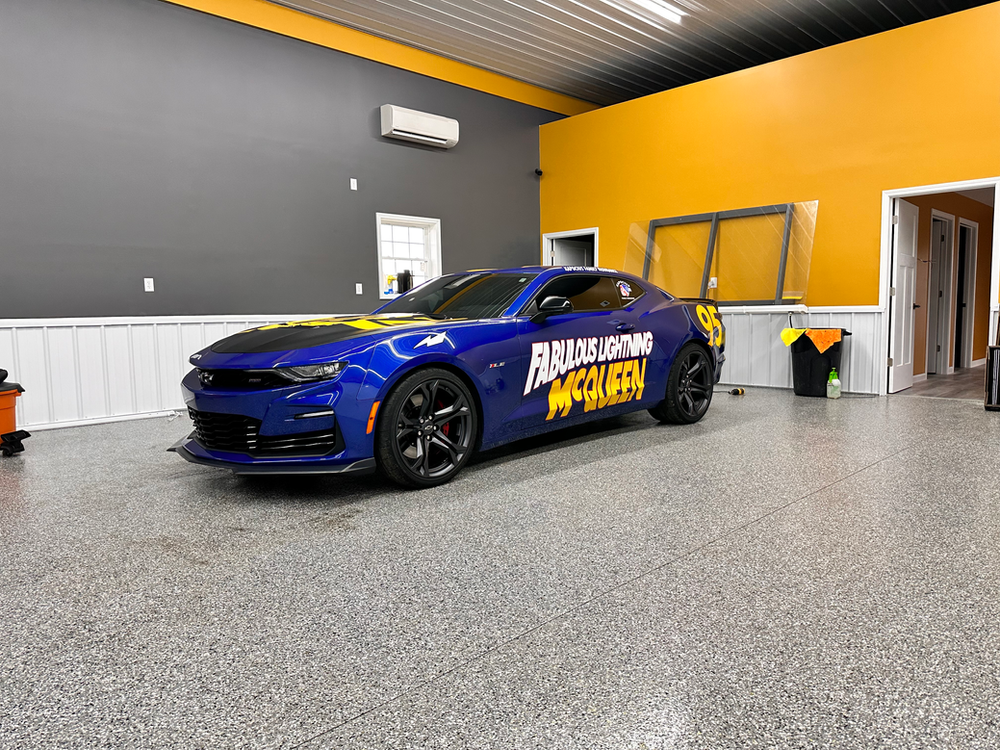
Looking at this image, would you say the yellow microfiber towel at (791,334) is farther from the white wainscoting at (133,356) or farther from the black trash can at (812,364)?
the white wainscoting at (133,356)

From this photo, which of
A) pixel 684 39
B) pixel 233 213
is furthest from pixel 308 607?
pixel 684 39

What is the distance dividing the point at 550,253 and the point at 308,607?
879 cm

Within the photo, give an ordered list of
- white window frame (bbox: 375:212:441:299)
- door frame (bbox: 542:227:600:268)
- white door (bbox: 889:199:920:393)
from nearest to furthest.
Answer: white door (bbox: 889:199:920:393) < white window frame (bbox: 375:212:441:299) < door frame (bbox: 542:227:600:268)

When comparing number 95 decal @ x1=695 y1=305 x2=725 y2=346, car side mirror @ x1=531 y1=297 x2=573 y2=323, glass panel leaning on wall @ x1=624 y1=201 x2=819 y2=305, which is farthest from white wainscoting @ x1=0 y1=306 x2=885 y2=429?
car side mirror @ x1=531 y1=297 x2=573 y2=323

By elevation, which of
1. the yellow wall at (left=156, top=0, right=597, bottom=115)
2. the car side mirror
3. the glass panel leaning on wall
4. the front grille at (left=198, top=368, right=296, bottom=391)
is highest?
the yellow wall at (left=156, top=0, right=597, bottom=115)

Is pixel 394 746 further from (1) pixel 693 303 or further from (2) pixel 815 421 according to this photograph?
(2) pixel 815 421

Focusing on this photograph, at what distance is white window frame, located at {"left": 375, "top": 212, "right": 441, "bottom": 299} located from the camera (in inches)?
327

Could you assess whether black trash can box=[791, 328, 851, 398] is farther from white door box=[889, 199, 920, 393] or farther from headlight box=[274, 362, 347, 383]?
headlight box=[274, 362, 347, 383]

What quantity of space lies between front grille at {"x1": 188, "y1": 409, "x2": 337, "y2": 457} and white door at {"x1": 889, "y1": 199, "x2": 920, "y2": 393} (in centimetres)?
643

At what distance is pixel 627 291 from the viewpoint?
475cm

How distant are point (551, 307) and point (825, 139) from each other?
17.1ft

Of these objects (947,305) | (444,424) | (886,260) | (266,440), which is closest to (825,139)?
(886,260)

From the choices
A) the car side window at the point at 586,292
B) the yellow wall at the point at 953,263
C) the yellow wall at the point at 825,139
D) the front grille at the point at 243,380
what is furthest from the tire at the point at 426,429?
the yellow wall at the point at 953,263

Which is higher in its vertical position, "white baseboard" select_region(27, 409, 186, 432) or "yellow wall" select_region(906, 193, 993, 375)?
"yellow wall" select_region(906, 193, 993, 375)
